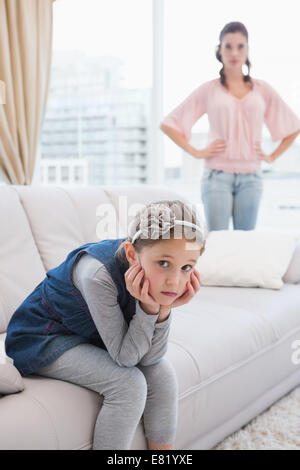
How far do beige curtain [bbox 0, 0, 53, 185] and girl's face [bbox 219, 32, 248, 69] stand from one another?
135 centimetres

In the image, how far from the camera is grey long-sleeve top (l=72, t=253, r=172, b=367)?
1176 millimetres

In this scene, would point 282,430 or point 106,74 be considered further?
point 106,74

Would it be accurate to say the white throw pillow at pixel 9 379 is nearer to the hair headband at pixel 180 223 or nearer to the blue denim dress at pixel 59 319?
the blue denim dress at pixel 59 319

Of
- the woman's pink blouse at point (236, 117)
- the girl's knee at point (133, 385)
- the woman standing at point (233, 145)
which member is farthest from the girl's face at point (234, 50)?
the girl's knee at point (133, 385)

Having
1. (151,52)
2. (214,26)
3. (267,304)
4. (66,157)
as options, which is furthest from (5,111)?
(267,304)

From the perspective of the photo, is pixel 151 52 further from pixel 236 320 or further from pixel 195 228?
pixel 195 228

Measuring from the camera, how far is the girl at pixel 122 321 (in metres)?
1.11

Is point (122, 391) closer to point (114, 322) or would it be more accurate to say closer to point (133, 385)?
point (133, 385)

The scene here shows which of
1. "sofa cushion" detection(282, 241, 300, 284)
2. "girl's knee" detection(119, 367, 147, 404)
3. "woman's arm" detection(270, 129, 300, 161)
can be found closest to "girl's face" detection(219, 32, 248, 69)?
"woman's arm" detection(270, 129, 300, 161)

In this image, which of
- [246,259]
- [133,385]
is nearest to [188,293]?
[133,385]

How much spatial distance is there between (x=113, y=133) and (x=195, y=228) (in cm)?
315

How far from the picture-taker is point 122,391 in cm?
118

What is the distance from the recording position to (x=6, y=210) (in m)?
1.84

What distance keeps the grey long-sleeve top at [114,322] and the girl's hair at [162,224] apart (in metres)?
0.13
